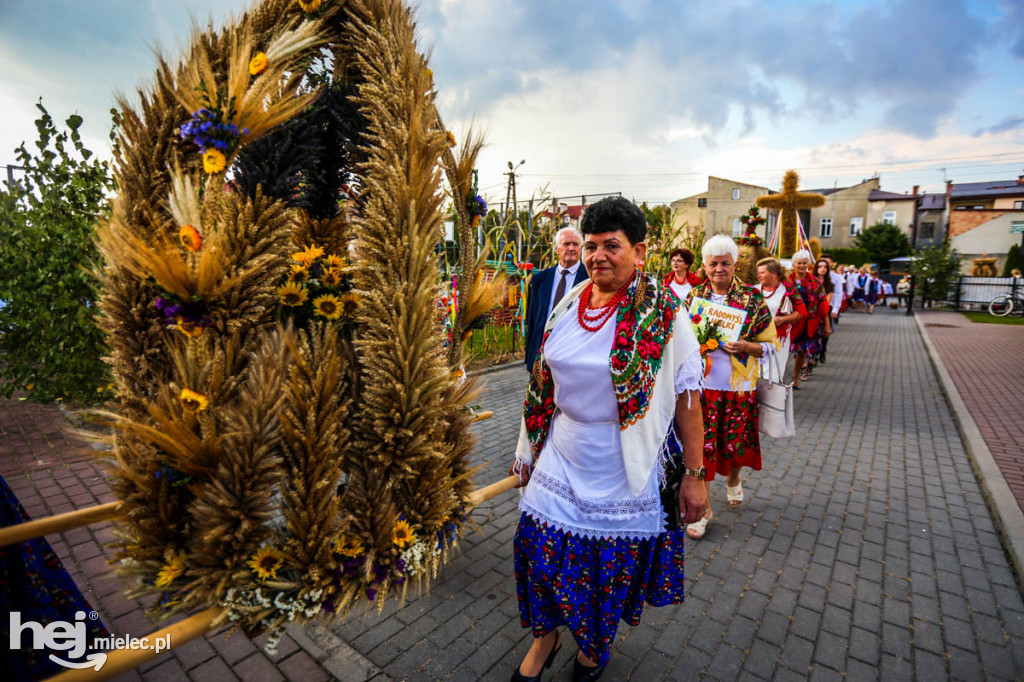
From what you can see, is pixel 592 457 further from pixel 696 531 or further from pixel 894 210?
pixel 894 210

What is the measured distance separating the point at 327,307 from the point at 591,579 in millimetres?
1559

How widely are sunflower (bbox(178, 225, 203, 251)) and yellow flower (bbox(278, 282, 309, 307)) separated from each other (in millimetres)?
261

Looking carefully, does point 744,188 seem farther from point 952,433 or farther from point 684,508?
point 684,508

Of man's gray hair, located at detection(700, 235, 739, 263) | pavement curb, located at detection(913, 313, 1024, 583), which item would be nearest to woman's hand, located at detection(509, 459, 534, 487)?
man's gray hair, located at detection(700, 235, 739, 263)

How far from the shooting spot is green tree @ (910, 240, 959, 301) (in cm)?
2538

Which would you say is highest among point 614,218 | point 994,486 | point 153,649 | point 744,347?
point 614,218

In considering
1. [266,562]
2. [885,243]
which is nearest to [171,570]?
[266,562]

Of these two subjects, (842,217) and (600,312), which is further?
(842,217)

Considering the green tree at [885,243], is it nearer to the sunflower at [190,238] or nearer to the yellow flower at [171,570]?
the sunflower at [190,238]

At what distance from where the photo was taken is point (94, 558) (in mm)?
3340

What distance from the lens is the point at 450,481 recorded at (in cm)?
170

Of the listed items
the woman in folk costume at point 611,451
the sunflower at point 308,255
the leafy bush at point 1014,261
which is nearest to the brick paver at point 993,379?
the woman in folk costume at point 611,451

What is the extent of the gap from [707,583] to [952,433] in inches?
215

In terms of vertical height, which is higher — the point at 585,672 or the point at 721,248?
the point at 721,248
